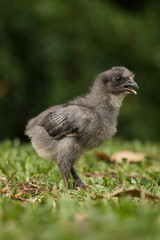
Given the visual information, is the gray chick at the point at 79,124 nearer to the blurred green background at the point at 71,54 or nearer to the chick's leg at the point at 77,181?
the chick's leg at the point at 77,181

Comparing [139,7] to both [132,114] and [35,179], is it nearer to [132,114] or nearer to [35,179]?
[132,114]

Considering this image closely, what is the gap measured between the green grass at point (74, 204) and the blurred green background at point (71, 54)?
3962mm

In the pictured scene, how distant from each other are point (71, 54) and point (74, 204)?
726cm

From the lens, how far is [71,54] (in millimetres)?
9938

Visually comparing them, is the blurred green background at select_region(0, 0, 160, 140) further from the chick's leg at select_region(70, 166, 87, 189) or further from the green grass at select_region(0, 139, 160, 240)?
the chick's leg at select_region(70, 166, 87, 189)

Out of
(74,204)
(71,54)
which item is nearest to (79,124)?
(74,204)

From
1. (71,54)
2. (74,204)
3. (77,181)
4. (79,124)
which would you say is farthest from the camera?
(71,54)

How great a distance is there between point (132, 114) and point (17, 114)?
2.89m

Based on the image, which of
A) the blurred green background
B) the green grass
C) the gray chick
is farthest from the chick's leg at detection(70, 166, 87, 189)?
the blurred green background

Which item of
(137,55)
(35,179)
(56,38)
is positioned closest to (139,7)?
(137,55)

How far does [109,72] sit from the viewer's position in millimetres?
4738

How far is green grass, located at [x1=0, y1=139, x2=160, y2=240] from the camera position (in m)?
2.18

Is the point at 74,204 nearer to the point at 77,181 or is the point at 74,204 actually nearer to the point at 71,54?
the point at 77,181

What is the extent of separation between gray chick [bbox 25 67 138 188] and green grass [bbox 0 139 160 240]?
1.00ft
